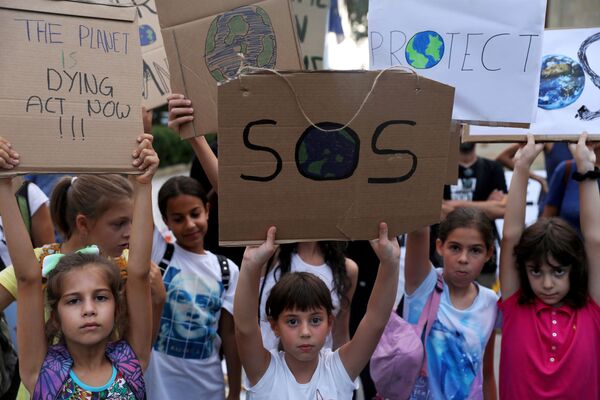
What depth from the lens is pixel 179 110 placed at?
3285 mm

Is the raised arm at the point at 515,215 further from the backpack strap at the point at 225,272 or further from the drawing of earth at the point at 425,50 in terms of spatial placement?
the backpack strap at the point at 225,272

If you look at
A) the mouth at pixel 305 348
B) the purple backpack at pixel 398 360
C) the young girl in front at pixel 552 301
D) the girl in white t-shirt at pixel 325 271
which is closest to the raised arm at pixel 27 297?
the mouth at pixel 305 348

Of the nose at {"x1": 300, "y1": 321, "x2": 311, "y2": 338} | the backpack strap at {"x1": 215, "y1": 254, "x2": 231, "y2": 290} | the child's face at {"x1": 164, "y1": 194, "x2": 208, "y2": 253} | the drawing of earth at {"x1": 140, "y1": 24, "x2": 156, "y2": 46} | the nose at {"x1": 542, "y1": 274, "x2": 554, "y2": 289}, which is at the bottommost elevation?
the nose at {"x1": 300, "y1": 321, "x2": 311, "y2": 338}

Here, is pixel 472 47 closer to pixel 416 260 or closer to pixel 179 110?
pixel 416 260

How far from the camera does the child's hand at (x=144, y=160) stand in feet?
9.52

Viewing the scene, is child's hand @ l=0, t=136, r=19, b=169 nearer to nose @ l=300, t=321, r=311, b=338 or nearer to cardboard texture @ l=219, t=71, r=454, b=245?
cardboard texture @ l=219, t=71, r=454, b=245

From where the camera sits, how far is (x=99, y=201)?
345cm

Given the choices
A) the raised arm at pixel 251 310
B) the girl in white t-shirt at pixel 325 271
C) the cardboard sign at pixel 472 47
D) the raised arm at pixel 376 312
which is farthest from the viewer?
the girl in white t-shirt at pixel 325 271

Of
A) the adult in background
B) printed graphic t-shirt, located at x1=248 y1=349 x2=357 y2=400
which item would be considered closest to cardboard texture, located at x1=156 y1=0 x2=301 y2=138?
printed graphic t-shirt, located at x1=248 y1=349 x2=357 y2=400

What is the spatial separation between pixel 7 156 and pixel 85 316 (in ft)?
2.07

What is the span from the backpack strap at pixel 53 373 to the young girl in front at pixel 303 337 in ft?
2.07

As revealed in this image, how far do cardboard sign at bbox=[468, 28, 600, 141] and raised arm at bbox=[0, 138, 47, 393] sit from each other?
1903 millimetres

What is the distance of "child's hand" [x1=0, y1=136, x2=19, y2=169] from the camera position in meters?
2.71

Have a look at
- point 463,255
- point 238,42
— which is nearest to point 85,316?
point 238,42
